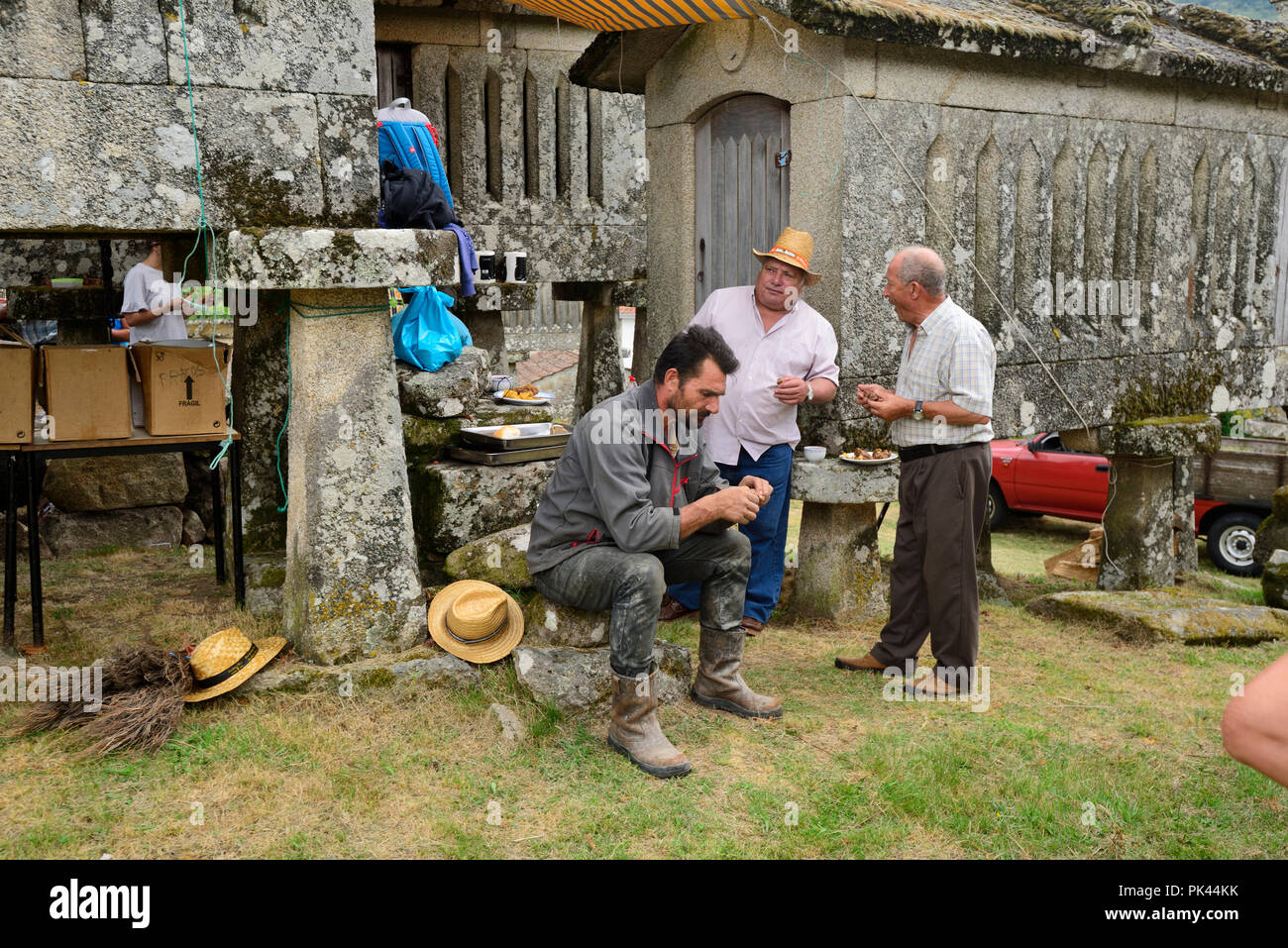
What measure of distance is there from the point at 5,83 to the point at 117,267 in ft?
16.4

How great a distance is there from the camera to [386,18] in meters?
9.62

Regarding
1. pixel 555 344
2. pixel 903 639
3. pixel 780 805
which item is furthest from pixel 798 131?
pixel 555 344

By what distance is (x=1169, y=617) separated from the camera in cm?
655

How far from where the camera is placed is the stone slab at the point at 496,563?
5520 mm

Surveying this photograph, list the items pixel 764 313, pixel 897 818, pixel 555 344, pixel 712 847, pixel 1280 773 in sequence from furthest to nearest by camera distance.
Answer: pixel 555 344 → pixel 764 313 → pixel 897 818 → pixel 712 847 → pixel 1280 773

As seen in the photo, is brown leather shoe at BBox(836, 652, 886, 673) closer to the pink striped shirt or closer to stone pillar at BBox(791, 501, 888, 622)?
stone pillar at BBox(791, 501, 888, 622)

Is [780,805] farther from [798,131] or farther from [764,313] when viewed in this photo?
[798,131]

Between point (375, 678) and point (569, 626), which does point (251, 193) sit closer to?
point (375, 678)

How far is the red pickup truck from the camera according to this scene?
1130 centimetres

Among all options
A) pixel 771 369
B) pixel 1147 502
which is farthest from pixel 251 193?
pixel 1147 502

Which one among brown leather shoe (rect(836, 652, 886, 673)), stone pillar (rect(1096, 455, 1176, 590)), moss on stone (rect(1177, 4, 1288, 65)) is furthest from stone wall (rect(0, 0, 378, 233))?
moss on stone (rect(1177, 4, 1288, 65))

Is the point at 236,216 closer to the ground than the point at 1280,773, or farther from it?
farther from it

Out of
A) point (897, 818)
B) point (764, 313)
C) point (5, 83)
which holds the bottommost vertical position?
point (897, 818)

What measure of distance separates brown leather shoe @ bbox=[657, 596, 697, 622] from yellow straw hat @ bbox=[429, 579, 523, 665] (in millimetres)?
1397
